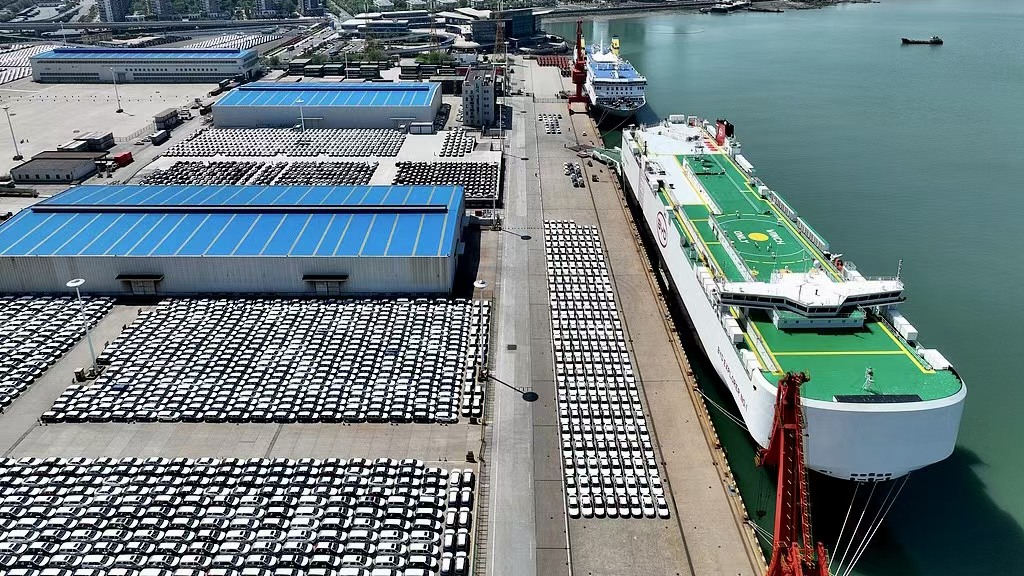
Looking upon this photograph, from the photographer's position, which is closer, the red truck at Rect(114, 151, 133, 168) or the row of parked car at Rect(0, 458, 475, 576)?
the row of parked car at Rect(0, 458, 475, 576)

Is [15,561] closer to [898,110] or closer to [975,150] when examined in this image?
[975,150]

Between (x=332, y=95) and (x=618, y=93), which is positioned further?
(x=332, y=95)

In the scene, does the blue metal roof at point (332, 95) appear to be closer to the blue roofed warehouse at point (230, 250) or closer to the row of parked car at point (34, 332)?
the blue roofed warehouse at point (230, 250)

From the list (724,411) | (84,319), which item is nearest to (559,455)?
(724,411)

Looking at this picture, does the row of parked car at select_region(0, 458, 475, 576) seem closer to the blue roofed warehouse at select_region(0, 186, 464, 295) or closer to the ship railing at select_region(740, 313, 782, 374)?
the ship railing at select_region(740, 313, 782, 374)

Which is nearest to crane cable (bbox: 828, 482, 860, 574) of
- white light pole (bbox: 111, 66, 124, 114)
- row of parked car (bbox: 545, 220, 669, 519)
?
row of parked car (bbox: 545, 220, 669, 519)

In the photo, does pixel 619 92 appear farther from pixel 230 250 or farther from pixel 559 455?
pixel 559 455

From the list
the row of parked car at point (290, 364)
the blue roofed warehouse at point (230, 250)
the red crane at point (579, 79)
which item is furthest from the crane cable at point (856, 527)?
the red crane at point (579, 79)
